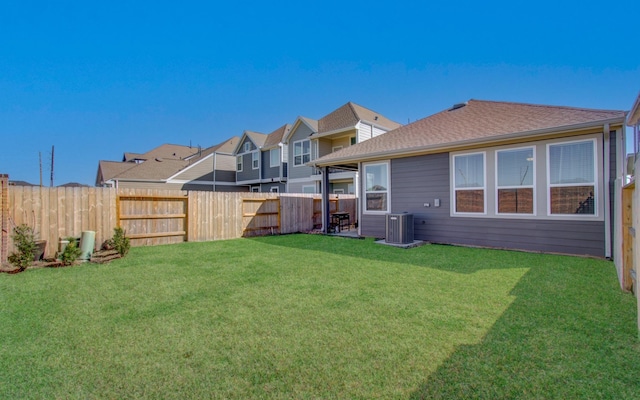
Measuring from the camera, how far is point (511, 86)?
13.7 metres

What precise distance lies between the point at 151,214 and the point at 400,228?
23.8ft

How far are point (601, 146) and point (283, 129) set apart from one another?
1842 cm

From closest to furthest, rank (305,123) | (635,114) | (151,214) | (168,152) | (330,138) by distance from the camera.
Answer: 1. (635,114)
2. (151,214)
3. (330,138)
4. (305,123)
5. (168,152)

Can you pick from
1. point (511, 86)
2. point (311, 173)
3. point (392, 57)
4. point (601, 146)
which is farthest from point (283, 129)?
point (601, 146)

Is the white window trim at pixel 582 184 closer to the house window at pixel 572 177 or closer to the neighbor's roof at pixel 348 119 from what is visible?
the house window at pixel 572 177

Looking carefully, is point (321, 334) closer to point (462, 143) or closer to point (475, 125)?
point (462, 143)

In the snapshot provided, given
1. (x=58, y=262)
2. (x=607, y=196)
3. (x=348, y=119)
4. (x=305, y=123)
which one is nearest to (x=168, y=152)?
(x=305, y=123)

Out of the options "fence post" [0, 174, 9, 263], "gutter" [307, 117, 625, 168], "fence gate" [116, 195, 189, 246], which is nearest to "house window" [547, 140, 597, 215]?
"gutter" [307, 117, 625, 168]

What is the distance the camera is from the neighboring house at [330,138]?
653 inches

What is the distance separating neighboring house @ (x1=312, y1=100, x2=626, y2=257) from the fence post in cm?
826

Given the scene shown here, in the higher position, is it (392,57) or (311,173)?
(392,57)

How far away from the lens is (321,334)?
9.27 ft

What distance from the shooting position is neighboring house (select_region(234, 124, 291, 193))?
20405 millimetres

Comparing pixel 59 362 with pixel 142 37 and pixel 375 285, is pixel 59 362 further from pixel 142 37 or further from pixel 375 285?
pixel 142 37
